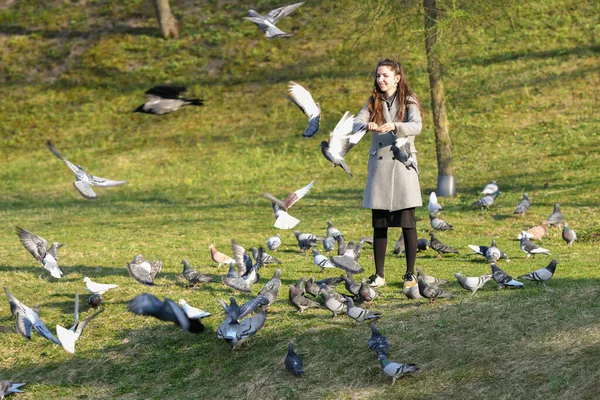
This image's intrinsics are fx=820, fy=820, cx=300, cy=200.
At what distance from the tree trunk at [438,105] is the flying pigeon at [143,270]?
994cm

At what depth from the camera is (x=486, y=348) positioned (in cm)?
835

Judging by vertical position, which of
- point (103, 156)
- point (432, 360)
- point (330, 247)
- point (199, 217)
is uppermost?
point (432, 360)

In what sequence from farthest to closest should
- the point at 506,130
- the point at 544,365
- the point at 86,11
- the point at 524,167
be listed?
1. the point at 86,11
2. the point at 506,130
3. the point at 524,167
4. the point at 544,365

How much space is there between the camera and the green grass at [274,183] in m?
8.66

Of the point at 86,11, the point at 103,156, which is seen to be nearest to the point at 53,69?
the point at 86,11

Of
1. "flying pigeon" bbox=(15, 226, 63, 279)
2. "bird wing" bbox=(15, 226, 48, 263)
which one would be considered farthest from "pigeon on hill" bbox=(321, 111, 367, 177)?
"bird wing" bbox=(15, 226, 48, 263)

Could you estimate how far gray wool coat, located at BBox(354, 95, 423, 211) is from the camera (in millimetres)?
9883

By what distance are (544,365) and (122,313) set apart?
17.9ft

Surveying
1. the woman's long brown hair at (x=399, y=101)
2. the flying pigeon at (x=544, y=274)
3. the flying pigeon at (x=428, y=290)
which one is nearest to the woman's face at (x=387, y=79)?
the woman's long brown hair at (x=399, y=101)

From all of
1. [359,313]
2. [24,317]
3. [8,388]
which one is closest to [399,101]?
[359,313]

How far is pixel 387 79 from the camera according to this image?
32.3 ft

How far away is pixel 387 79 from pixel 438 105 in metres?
11.0

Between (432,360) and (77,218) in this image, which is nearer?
(432,360)

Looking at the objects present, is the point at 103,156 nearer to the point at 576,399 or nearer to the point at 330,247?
the point at 330,247
